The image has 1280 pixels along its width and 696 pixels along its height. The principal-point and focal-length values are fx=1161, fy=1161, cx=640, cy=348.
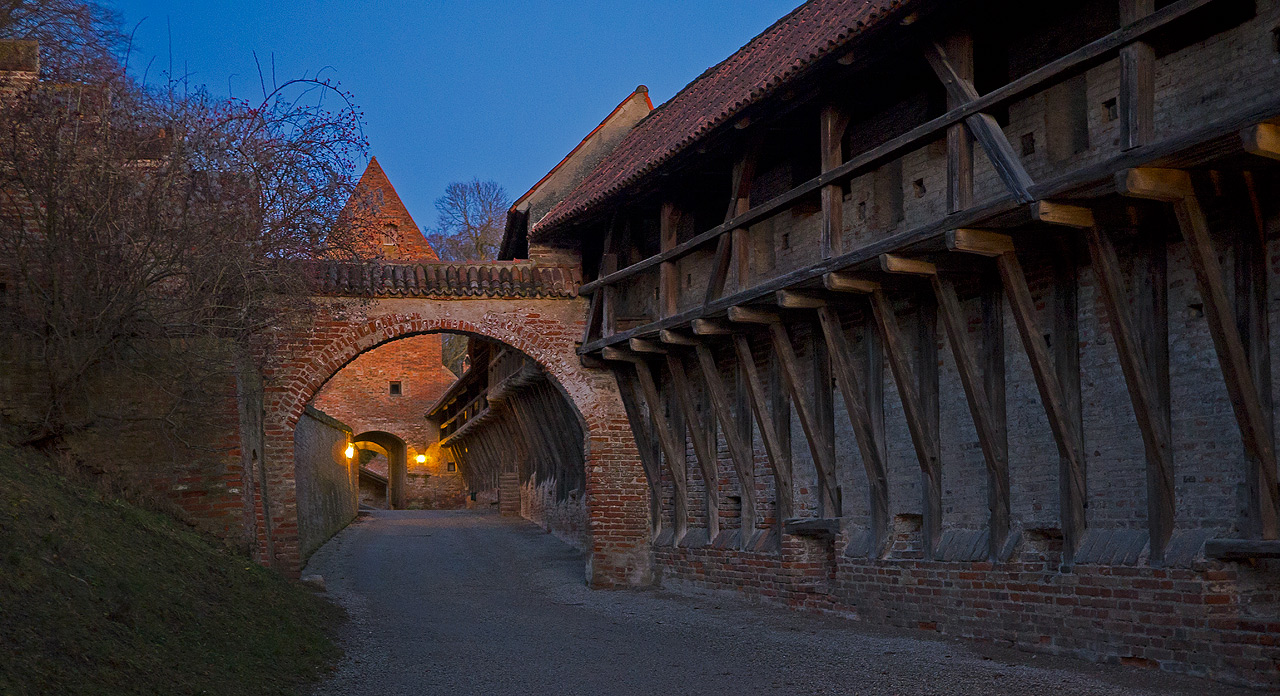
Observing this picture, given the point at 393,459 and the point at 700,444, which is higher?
the point at 700,444

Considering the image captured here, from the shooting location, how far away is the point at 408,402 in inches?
1615

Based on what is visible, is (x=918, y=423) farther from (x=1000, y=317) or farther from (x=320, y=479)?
(x=320, y=479)

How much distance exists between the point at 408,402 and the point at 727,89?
2959 centimetres

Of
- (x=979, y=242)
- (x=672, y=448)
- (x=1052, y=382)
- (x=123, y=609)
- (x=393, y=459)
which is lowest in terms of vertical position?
(x=123, y=609)

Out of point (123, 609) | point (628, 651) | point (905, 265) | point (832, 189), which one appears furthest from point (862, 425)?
point (123, 609)

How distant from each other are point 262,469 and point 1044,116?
10.5 metres

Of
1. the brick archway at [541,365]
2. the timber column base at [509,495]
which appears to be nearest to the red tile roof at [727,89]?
the brick archway at [541,365]

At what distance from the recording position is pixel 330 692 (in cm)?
760

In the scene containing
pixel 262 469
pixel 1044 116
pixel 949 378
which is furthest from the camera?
pixel 262 469

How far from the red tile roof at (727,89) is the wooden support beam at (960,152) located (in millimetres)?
692

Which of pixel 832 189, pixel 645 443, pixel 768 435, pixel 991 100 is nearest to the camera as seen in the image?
pixel 991 100

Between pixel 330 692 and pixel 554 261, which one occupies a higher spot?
pixel 554 261

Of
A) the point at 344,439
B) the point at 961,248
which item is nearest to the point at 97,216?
the point at 961,248

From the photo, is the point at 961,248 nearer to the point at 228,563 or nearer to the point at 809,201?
the point at 809,201
